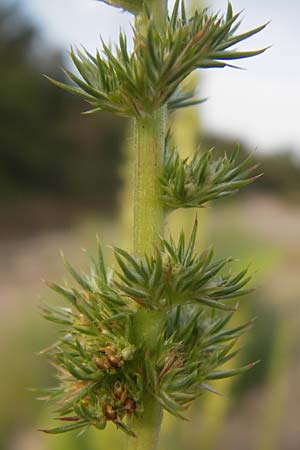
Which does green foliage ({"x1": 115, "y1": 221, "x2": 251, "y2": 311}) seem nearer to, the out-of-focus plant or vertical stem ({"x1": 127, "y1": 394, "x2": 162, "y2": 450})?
the out-of-focus plant

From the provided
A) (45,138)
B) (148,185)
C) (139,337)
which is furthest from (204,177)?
(45,138)

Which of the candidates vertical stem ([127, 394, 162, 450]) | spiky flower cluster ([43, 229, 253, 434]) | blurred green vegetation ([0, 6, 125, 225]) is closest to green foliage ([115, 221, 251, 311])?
spiky flower cluster ([43, 229, 253, 434])

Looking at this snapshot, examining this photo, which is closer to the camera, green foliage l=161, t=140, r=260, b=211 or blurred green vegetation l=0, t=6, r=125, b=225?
green foliage l=161, t=140, r=260, b=211

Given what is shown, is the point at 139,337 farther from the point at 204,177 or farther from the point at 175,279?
the point at 204,177

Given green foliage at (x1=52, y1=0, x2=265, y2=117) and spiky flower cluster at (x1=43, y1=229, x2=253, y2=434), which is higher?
green foliage at (x1=52, y1=0, x2=265, y2=117)

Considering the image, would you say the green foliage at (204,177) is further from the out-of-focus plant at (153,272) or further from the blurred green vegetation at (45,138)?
the blurred green vegetation at (45,138)

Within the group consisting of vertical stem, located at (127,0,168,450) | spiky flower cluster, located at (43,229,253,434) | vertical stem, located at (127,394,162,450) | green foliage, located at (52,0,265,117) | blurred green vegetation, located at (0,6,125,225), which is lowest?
vertical stem, located at (127,394,162,450)

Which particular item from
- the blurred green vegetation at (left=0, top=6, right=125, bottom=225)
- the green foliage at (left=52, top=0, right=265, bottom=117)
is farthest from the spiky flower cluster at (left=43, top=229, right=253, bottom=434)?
the blurred green vegetation at (left=0, top=6, right=125, bottom=225)

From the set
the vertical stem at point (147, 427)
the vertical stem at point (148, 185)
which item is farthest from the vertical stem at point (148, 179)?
the vertical stem at point (147, 427)
